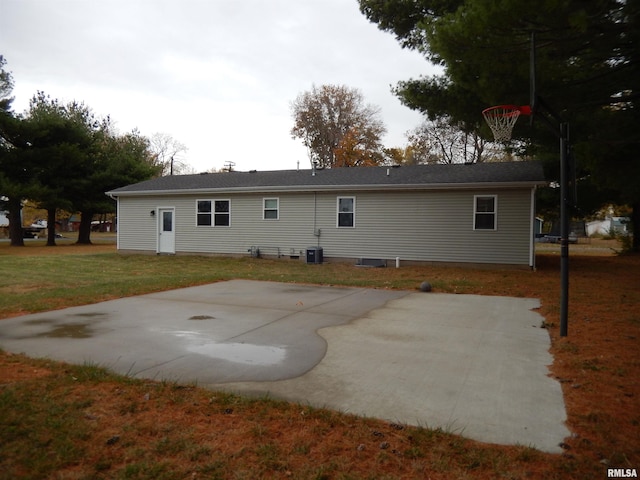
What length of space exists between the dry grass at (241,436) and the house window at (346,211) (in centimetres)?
1234

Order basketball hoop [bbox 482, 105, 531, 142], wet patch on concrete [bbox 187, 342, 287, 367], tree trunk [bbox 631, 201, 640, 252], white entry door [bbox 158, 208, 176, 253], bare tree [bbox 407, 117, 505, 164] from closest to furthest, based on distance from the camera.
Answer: wet patch on concrete [bbox 187, 342, 287, 367] → basketball hoop [bbox 482, 105, 531, 142] → white entry door [bbox 158, 208, 176, 253] → tree trunk [bbox 631, 201, 640, 252] → bare tree [bbox 407, 117, 505, 164]

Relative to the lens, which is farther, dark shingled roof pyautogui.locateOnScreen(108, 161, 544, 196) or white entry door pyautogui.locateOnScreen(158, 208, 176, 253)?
white entry door pyautogui.locateOnScreen(158, 208, 176, 253)

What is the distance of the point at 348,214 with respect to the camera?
16.6 m

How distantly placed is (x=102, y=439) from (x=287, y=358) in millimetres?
2119

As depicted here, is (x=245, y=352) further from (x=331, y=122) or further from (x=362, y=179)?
(x=331, y=122)

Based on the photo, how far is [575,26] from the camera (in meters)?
6.62

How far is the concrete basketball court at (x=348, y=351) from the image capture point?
3.43 meters

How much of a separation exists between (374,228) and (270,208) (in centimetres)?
458

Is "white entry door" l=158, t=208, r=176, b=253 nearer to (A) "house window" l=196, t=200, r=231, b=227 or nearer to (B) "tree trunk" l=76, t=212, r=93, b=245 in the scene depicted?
(A) "house window" l=196, t=200, r=231, b=227

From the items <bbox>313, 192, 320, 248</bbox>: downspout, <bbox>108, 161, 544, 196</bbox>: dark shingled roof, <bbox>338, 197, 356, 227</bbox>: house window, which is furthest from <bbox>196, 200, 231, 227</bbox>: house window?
<bbox>338, 197, 356, 227</bbox>: house window

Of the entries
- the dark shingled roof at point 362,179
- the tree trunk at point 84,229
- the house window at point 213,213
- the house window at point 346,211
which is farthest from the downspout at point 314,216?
the tree trunk at point 84,229

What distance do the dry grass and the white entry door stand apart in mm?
Answer: 15710

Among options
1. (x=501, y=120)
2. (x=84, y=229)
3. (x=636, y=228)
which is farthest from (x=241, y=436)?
(x=84, y=229)

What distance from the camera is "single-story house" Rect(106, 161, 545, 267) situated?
47.5 feet
